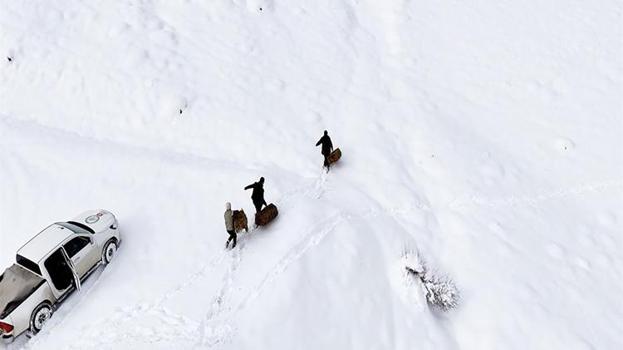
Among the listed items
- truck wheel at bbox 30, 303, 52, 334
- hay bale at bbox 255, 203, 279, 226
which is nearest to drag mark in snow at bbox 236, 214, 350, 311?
hay bale at bbox 255, 203, 279, 226

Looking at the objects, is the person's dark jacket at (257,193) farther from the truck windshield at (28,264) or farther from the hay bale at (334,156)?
the truck windshield at (28,264)

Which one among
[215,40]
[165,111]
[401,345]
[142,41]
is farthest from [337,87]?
[401,345]

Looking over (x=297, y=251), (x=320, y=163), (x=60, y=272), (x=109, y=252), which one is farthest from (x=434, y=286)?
(x=60, y=272)

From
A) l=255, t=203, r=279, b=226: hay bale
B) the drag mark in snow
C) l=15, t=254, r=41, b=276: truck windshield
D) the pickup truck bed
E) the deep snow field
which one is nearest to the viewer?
the pickup truck bed

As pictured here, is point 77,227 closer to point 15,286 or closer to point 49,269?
point 49,269

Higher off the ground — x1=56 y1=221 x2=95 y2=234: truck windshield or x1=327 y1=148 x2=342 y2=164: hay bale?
x1=56 y1=221 x2=95 y2=234: truck windshield

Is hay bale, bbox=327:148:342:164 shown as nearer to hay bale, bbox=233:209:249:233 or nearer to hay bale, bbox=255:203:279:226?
hay bale, bbox=255:203:279:226
